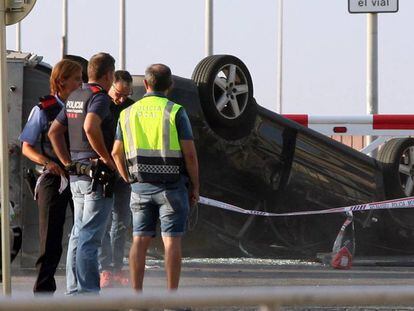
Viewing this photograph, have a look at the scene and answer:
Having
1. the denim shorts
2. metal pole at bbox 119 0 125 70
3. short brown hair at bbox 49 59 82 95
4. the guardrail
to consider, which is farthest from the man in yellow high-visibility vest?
metal pole at bbox 119 0 125 70

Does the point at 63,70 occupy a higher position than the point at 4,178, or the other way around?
the point at 63,70

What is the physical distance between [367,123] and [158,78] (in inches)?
201

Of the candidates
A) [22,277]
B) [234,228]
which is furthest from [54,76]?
[234,228]

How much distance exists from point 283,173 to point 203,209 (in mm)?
892

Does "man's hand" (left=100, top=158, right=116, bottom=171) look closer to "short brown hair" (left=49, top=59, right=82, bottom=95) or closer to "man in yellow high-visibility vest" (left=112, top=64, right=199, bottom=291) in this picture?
"man in yellow high-visibility vest" (left=112, top=64, right=199, bottom=291)

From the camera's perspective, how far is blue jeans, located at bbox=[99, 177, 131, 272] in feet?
33.3

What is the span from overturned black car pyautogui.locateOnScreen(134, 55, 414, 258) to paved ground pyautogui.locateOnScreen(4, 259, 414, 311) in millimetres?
226

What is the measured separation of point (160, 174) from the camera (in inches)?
333

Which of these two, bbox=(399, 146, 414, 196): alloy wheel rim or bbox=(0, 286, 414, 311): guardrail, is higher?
bbox=(0, 286, 414, 311): guardrail

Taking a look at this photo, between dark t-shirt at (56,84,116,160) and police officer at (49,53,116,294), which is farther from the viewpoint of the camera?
dark t-shirt at (56,84,116,160)

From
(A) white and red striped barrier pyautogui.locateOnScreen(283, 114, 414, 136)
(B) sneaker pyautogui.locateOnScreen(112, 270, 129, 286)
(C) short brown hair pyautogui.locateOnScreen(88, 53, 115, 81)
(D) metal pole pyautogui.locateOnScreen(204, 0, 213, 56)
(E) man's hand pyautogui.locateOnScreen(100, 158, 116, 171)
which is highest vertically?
(D) metal pole pyautogui.locateOnScreen(204, 0, 213, 56)

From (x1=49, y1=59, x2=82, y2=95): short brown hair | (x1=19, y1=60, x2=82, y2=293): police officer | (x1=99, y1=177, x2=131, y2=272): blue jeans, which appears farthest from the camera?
(x1=99, y1=177, x2=131, y2=272): blue jeans

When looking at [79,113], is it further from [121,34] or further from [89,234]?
[121,34]

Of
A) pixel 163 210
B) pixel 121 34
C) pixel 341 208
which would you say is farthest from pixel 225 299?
pixel 121 34
